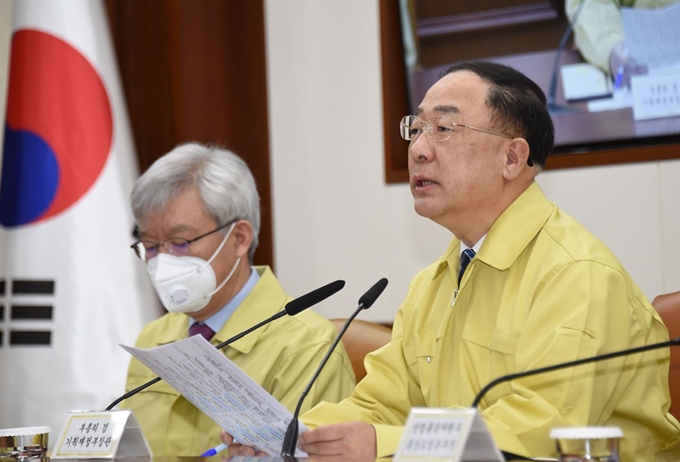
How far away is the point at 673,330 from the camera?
217 centimetres

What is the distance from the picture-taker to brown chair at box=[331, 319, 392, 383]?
8.60 ft

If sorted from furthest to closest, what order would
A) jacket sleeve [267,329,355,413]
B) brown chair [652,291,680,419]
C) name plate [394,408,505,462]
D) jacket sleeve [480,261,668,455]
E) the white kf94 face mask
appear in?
the white kf94 face mask < jacket sleeve [267,329,355,413] < brown chair [652,291,680,419] < jacket sleeve [480,261,668,455] < name plate [394,408,505,462]

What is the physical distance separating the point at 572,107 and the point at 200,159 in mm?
1287

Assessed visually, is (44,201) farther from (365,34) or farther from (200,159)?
(365,34)

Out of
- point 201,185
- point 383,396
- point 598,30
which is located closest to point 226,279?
→ point 201,185

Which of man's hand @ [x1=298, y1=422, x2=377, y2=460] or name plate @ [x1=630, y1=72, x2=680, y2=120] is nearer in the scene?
man's hand @ [x1=298, y1=422, x2=377, y2=460]

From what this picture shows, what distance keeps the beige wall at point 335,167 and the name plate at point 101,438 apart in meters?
1.78

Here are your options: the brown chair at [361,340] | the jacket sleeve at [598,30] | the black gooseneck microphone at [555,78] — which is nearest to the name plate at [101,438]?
the brown chair at [361,340]

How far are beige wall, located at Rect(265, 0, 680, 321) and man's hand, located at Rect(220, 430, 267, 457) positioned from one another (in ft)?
4.94

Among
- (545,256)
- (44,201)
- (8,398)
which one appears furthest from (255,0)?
(545,256)

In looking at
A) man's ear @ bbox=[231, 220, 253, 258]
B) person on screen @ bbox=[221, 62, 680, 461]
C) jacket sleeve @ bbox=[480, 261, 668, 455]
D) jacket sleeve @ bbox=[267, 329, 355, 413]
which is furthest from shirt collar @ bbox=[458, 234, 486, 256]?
→ man's ear @ bbox=[231, 220, 253, 258]

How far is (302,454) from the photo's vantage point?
5.70 feet

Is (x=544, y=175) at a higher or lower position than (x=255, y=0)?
lower

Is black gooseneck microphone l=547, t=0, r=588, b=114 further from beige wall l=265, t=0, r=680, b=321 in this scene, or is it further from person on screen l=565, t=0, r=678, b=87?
beige wall l=265, t=0, r=680, b=321
